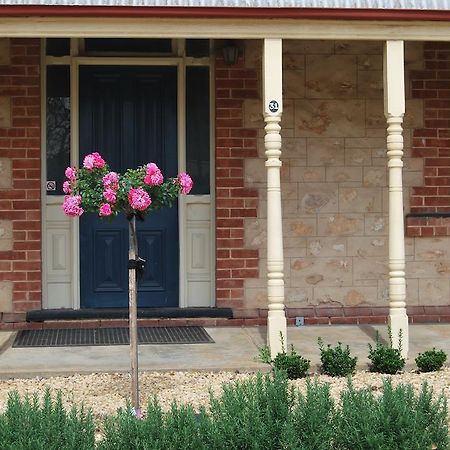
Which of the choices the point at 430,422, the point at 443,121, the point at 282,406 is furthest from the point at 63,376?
the point at 443,121

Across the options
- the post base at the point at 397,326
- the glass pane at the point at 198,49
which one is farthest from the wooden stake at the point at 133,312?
the glass pane at the point at 198,49

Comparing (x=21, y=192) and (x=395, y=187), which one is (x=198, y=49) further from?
(x=395, y=187)

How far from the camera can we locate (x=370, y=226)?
9836 mm

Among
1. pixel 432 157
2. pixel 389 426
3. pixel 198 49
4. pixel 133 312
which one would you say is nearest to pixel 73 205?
pixel 133 312

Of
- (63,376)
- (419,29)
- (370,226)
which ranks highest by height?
(419,29)

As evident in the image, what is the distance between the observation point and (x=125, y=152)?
31.8ft

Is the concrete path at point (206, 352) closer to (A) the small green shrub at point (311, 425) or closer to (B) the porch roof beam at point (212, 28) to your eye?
(A) the small green shrub at point (311, 425)

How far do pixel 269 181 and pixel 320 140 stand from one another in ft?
6.66

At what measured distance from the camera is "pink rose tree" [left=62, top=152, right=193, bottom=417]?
5.96 meters

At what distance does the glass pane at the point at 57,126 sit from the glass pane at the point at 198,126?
128 cm

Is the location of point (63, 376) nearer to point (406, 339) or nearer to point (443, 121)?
point (406, 339)

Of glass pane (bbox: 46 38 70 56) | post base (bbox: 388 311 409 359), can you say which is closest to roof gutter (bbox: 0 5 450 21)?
glass pane (bbox: 46 38 70 56)

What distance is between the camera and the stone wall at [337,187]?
9.71 meters

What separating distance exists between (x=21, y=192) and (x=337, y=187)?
10.9ft
